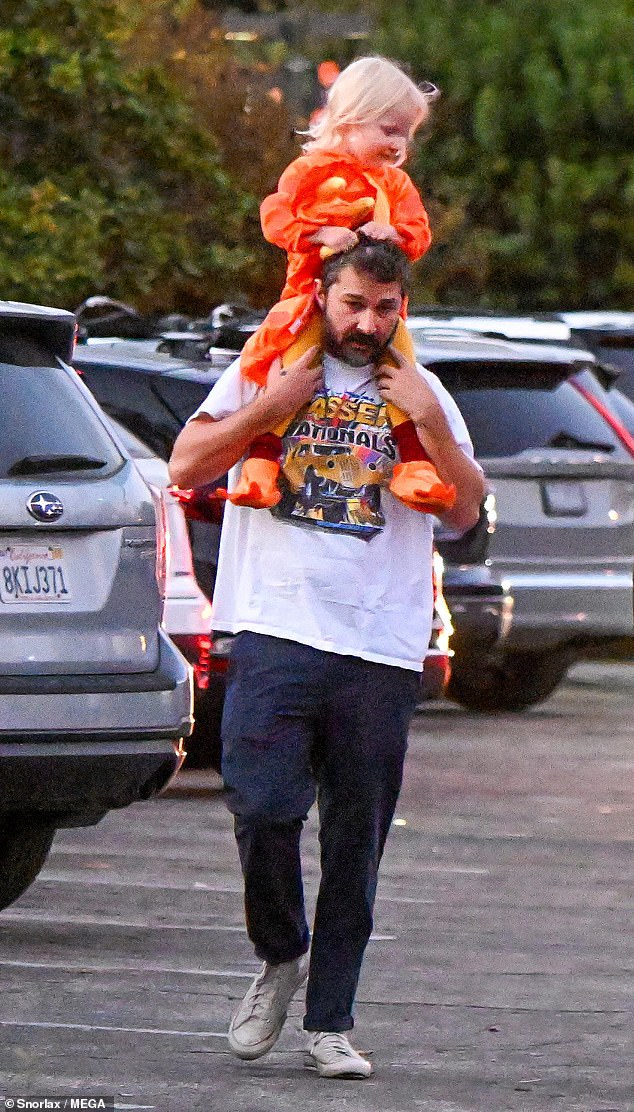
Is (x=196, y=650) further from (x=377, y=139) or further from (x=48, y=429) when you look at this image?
(x=377, y=139)

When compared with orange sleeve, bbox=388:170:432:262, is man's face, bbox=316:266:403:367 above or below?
below

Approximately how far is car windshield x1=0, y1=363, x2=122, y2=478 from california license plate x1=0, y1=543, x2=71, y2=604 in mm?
223

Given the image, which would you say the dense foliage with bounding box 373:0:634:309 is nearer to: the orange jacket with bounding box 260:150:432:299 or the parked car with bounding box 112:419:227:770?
the parked car with bounding box 112:419:227:770

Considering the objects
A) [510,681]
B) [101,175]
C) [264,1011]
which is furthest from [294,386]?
[101,175]

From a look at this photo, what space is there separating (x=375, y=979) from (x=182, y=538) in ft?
11.7

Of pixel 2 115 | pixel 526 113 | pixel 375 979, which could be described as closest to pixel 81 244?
pixel 2 115

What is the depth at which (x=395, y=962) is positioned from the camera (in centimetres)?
737

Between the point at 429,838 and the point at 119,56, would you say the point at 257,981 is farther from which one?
the point at 119,56

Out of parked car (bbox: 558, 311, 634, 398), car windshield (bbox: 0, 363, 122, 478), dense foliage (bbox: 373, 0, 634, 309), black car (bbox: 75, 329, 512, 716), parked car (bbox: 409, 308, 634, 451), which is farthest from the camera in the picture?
dense foliage (bbox: 373, 0, 634, 309)

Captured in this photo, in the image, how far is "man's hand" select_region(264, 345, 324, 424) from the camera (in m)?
5.74

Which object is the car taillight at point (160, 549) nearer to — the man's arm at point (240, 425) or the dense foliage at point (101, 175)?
the man's arm at point (240, 425)

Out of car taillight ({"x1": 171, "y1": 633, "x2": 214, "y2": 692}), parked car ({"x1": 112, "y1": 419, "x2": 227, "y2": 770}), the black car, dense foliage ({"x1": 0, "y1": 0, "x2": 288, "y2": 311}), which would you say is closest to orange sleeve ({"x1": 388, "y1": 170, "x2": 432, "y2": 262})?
the black car

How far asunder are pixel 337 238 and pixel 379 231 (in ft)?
0.29

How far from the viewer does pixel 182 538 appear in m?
10.4
